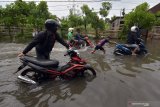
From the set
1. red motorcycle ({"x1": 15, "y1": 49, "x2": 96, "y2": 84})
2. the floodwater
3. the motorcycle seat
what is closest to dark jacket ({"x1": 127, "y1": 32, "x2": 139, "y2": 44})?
the floodwater

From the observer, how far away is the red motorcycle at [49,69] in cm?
655

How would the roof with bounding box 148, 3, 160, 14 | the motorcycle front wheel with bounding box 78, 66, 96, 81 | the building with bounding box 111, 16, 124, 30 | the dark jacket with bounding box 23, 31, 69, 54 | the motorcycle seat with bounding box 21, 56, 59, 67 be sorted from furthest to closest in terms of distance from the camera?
the roof with bounding box 148, 3, 160, 14 < the building with bounding box 111, 16, 124, 30 < the motorcycle front wheel with bounding box 78, 66, 96, 81 < the dark jacket with bounding box 23, 31, 69, 54 < the motorcycle seat with bounding box 21, 56, 59, 67

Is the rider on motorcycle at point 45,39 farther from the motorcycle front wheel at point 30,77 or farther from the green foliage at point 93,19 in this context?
the green foliage at point 93,19

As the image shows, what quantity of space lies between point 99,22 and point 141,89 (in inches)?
851

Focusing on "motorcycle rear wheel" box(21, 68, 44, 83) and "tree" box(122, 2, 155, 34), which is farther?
"tree" box(122, 2, 155, 34)

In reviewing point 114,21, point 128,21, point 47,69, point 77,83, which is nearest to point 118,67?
point 77,83

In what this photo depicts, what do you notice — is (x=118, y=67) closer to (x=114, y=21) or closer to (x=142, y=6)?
(x=142, y=6)

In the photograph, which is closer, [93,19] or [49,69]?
[49,69]

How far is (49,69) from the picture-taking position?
664 centimetres

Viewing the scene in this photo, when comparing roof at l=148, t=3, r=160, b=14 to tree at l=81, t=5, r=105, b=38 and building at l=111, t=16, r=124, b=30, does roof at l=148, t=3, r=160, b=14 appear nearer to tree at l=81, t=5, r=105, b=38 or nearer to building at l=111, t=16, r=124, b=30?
building at l=111, t=16, r=124, b=30

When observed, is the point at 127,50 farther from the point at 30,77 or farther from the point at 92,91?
the point at 30,77

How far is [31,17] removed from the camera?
26.5m

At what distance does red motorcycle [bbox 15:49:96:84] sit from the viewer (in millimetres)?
6551

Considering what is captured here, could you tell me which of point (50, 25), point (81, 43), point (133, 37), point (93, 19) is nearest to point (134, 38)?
point (133, 37)
